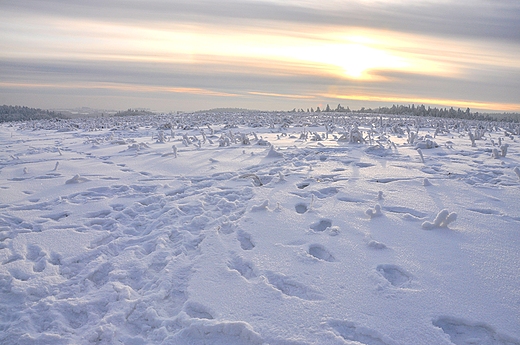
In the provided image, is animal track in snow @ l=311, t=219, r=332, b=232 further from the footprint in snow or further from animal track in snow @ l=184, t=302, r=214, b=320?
the footprint in snow

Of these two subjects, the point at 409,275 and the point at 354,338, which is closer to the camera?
the point at 354,338

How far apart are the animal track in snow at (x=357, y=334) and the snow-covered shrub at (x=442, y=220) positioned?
6.86ft

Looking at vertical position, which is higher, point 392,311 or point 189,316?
point 392,311

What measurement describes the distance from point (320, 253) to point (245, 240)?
0.92 m

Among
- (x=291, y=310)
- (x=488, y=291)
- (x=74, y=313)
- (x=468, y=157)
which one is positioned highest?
(x=468, y=157)

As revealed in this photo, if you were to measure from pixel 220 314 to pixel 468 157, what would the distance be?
8.38 metres

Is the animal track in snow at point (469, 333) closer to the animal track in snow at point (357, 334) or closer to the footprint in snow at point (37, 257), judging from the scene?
the animal track in snow at point (357, 334)

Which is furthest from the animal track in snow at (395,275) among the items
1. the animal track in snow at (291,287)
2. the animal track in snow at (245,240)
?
the animal track in snow at (245,240)

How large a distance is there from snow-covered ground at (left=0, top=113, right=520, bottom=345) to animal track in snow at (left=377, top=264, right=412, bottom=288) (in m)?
0.02

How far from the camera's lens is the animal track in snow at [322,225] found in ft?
14.5

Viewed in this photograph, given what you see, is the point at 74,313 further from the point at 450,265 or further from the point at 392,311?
the point at 450,265

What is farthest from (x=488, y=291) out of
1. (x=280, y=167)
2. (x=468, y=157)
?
(x=468, y=157)

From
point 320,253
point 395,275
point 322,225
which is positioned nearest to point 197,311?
point 320,253

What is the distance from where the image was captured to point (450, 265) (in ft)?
10.8
